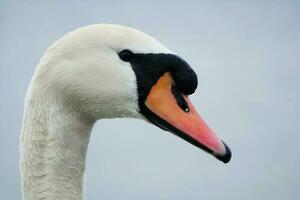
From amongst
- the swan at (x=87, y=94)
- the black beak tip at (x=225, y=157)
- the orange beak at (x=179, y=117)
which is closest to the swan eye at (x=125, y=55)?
the swan at (x=87, y=94)

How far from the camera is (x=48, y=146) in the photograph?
3582mm

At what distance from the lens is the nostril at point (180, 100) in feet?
11.6

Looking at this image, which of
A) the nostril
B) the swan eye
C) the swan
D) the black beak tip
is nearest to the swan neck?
the swan

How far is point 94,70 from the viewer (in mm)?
3604

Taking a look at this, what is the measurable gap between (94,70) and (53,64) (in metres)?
0.24

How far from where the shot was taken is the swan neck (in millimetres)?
3578

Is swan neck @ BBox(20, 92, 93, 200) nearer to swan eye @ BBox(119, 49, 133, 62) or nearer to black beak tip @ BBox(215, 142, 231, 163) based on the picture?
swan eye @ BBox(119, 49, 133, 62)

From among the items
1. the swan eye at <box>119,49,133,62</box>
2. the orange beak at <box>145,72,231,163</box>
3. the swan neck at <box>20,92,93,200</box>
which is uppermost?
the swan eye at <box>119,49,133,62</box>

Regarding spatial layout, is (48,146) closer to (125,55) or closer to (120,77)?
(120,77)

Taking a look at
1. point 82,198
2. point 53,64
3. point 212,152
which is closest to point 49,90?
point 53,64

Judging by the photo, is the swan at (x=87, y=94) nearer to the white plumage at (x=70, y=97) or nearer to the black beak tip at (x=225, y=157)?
the white plumage at (x=70, y=97)

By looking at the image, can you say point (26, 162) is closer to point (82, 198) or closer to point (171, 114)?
point (82, 198)

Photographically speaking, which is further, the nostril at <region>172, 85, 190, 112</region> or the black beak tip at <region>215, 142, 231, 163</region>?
the nostril at <region>172, 85, 190, 112</region>

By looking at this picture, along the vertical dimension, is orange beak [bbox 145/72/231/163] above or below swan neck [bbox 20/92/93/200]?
above
